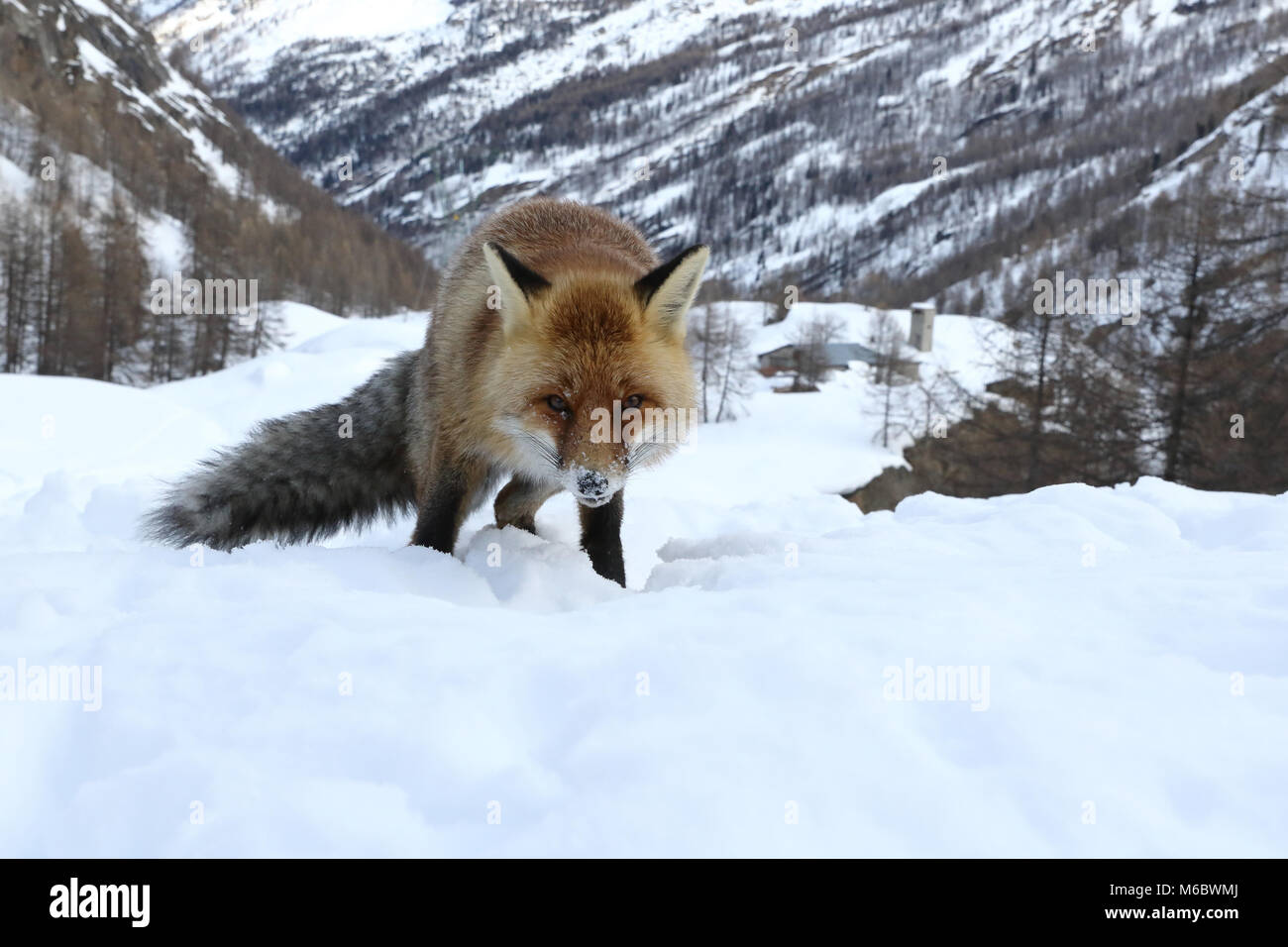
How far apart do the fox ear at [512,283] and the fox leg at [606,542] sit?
1.47m

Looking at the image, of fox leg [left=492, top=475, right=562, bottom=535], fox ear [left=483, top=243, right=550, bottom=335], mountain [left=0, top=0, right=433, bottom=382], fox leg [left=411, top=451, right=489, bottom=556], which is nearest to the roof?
mountain [left=0, top=0, right=433, bottom=382]

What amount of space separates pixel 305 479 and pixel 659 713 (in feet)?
15.1

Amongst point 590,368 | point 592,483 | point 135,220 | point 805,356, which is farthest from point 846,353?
point 592,483

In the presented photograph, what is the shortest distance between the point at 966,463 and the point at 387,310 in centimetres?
8442

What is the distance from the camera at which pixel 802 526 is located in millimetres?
8164

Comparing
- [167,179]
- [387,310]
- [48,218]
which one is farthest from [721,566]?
[167,179]

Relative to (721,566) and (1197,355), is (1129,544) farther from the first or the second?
(1197,355)

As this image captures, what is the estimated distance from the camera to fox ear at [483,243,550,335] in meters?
4.59

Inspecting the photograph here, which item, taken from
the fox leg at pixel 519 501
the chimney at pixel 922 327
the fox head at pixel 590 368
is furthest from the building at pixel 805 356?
the fox head at pixel 590 368

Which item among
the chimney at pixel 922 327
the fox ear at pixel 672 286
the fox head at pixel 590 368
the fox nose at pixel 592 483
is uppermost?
the chimney at pixel 922 327

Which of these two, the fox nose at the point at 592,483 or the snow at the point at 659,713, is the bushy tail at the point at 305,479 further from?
the fox nose at the point at 592,483

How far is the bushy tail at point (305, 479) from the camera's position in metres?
5.65

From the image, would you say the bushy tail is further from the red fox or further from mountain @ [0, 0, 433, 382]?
mountain @ [0, 0, 433, 382]

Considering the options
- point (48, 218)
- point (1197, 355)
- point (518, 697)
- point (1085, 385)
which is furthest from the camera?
point (48, 218)
